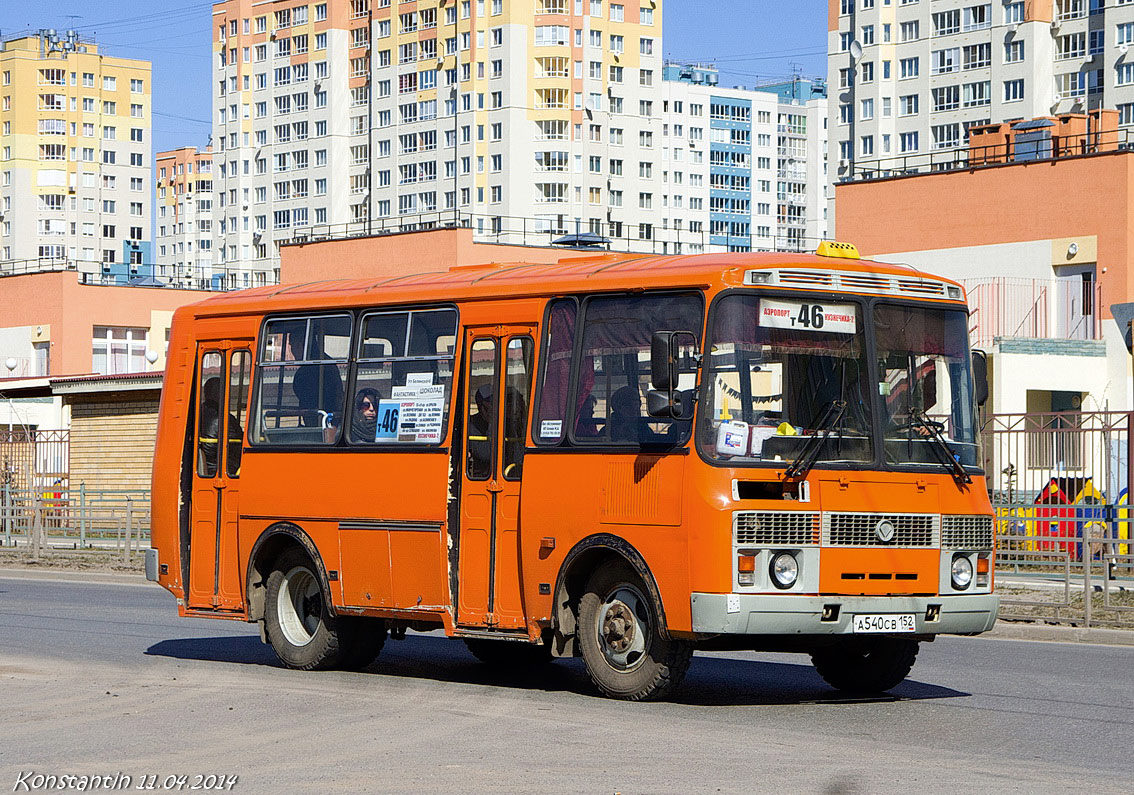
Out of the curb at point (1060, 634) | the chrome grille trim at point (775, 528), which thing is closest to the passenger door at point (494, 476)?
the chrome grille trim at point (775, 528)

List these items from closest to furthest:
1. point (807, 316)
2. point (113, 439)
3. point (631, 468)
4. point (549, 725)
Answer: point (549, 725), point (807, 316), point (631, 468), point (113, 439)

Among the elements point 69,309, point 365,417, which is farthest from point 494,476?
point 69,309

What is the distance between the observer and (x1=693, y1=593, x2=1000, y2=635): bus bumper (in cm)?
1181

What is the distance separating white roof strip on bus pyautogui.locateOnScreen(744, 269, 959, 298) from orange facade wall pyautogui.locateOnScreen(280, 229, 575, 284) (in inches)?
2258

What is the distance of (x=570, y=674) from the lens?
14797 mm

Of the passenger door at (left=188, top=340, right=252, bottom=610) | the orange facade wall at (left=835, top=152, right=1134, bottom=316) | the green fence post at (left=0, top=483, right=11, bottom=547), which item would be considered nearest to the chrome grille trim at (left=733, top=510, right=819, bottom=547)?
the passenger door at (left=188, top=340, right=252, bottom=610)

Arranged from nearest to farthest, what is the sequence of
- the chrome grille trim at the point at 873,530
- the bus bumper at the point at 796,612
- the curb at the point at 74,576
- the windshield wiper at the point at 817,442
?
the bus bumper at the point at 796,612 < the windshield wiper at the point at 817,442 < the chrome grille trim at the point at 873,530 < the curb at the point at 74,576

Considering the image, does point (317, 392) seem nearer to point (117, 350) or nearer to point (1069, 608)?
point (1069, 608)

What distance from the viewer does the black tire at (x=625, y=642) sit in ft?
40.6

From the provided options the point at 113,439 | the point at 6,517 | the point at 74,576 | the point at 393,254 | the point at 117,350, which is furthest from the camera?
the point at 117,350

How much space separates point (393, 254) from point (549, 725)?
6348cm

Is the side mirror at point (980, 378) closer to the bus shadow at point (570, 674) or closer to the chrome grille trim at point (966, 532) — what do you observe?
the chrome grille trim at point (966, 532)

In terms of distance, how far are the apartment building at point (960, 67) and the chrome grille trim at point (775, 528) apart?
107118 millimetres

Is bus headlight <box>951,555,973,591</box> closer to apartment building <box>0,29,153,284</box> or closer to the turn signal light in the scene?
the turn signal light
